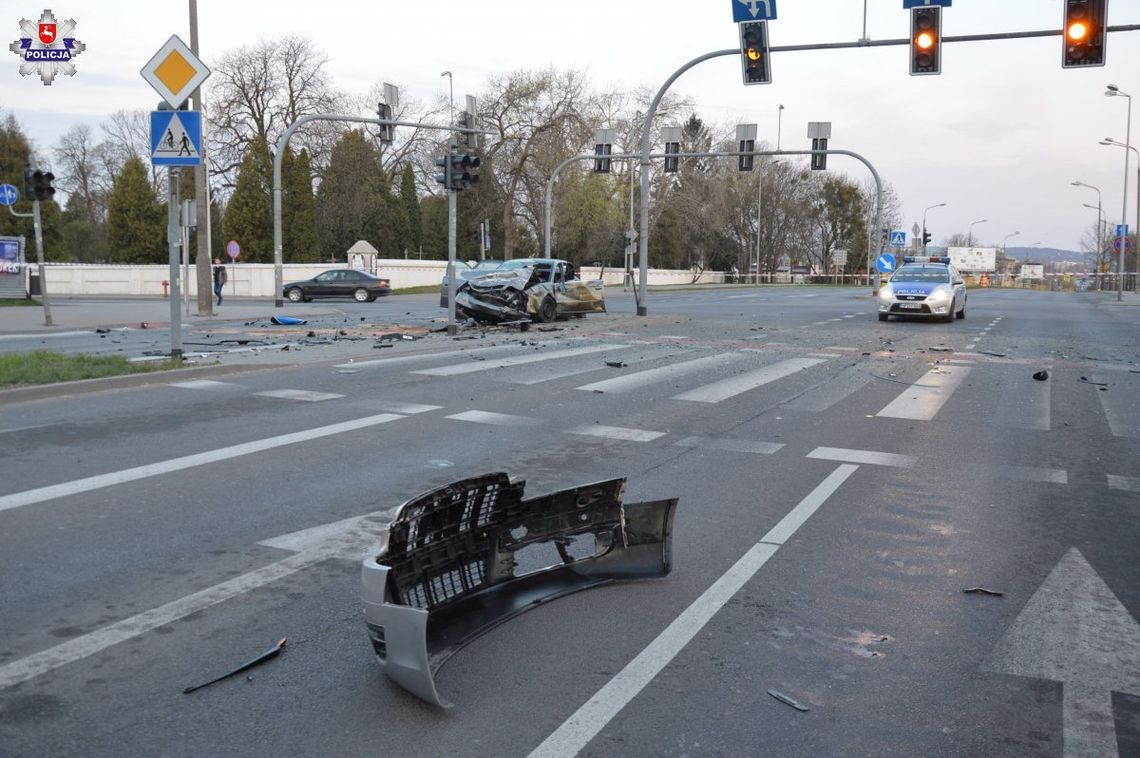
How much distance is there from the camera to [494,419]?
988cm

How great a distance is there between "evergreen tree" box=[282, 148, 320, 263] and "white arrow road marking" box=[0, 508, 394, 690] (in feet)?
189

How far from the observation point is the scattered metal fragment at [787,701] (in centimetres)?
369

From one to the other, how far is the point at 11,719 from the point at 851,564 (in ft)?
13.3

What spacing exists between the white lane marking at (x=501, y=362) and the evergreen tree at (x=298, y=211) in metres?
47.6

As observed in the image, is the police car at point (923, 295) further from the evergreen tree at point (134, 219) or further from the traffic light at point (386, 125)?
the evergreen tree at point (134, 219)

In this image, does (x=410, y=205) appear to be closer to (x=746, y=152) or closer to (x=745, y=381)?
(x=746, y=152)

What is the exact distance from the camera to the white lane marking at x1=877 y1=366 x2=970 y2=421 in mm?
10884

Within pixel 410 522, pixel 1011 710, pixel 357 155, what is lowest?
pixel 1011 710

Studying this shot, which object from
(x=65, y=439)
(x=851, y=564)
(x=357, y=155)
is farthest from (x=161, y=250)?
(x=851, y=564)

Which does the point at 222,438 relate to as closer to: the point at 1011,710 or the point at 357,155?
the point at 1011,710

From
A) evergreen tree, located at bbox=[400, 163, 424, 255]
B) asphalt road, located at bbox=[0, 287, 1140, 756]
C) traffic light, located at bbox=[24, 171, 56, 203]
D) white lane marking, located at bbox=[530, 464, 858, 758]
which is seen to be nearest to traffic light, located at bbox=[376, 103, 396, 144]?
traffic light, located at bbox=[24, 171, 56, 203]

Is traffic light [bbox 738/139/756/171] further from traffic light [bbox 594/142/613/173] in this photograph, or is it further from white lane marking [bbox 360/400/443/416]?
white lane marking [bbox 360/400/443/416]

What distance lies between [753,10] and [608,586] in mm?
19031

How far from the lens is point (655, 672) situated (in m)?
3.97
